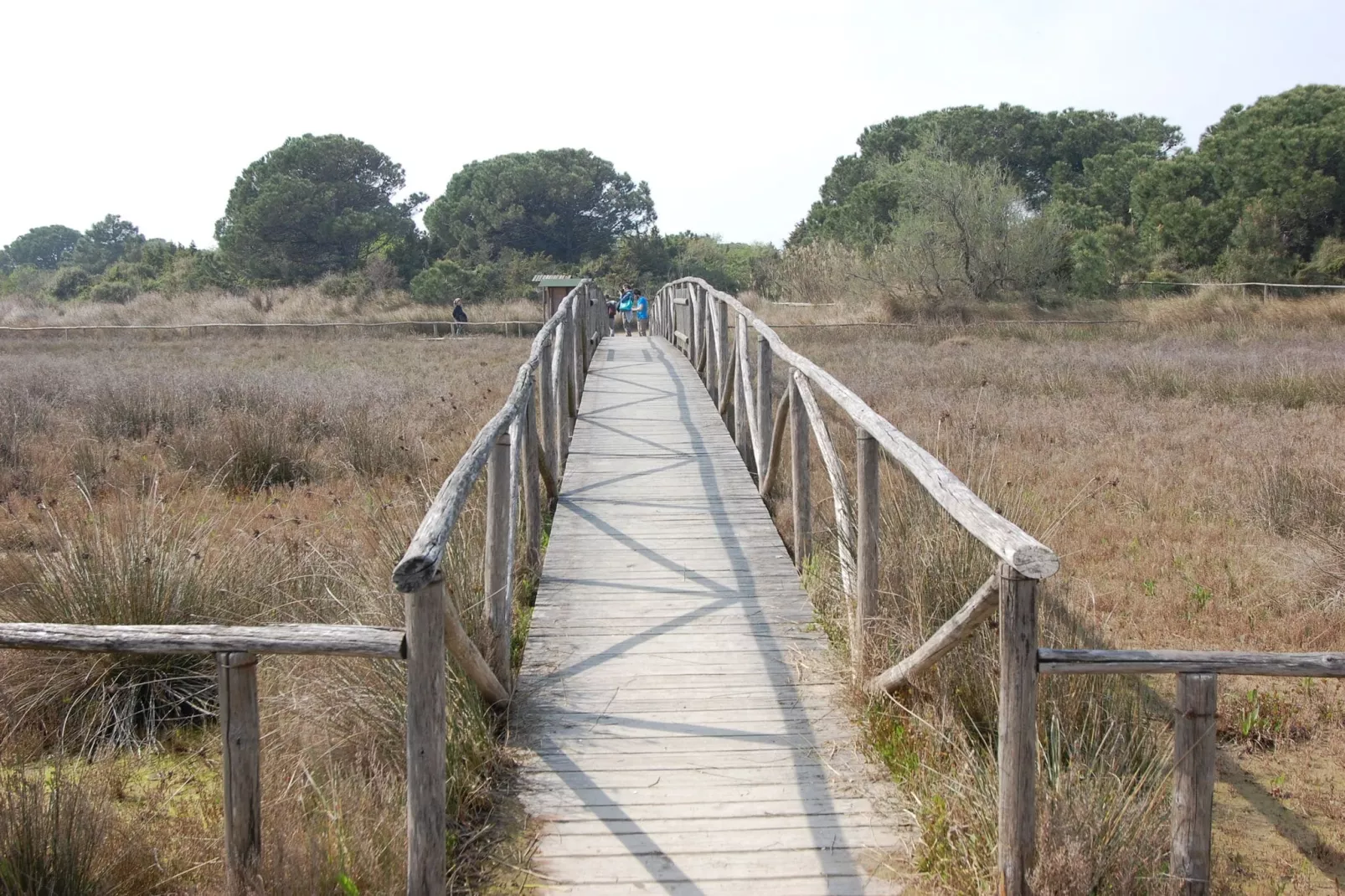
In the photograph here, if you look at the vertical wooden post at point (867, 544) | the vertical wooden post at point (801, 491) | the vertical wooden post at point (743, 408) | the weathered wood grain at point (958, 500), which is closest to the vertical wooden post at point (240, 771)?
the weathered wood grain at point (958, 500)

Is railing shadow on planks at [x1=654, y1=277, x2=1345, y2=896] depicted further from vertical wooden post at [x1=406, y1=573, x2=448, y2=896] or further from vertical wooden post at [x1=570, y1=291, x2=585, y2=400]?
vertical wooden post at [x1=570, y1=291, x2=585, y2=400]

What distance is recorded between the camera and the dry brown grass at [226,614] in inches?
128

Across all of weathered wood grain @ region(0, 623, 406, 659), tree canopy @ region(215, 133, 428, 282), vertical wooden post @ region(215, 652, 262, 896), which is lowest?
vertical wooden post @ region(215, 652, 262, 896)

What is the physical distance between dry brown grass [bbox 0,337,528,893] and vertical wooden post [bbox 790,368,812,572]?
1.72 meters

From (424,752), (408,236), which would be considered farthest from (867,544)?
(408,236)

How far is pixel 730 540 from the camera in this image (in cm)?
658

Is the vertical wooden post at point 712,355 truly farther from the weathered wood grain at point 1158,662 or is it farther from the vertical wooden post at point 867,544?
the weathered wood grain at point 1158,662

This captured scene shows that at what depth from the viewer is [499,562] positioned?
4.60 m

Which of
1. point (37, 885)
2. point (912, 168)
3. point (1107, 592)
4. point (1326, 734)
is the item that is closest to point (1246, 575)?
point (1107, 592)

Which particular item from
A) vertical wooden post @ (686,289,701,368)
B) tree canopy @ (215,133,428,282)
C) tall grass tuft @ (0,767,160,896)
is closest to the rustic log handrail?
tall grass tuft @ (0,767,160,896)

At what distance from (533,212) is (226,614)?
5420 centimetres

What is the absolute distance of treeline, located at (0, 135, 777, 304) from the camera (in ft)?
158

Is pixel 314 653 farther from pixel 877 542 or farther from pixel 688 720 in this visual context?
pixel 877 542

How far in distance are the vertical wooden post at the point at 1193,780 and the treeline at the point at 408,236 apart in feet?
128
